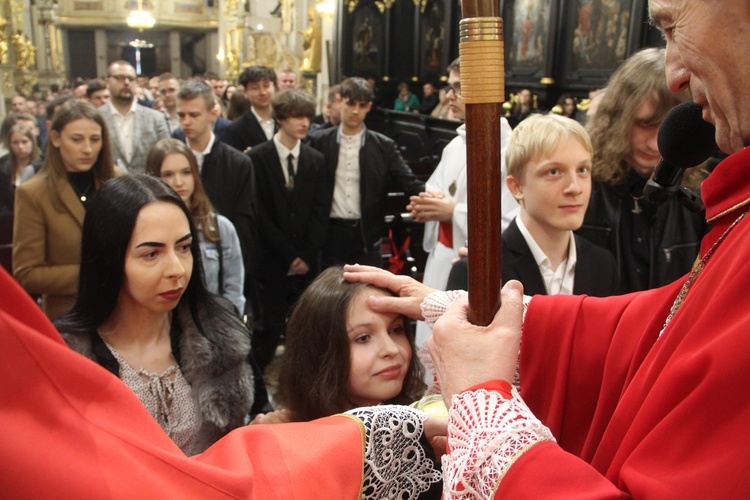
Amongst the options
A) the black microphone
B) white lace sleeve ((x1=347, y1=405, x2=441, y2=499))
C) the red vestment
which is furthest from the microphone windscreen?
white lace sleeve ((x1=347, y1=405, x2=441, y2=499))

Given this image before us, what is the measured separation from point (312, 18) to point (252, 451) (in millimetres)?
18395

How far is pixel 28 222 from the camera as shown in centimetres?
290

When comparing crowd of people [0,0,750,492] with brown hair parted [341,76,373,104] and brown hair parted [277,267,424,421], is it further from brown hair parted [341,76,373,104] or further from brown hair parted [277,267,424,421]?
brown hair parted [341,76,373,104]

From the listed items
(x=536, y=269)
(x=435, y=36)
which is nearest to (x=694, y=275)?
(x=536, y=269)

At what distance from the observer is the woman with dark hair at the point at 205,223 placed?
3.06 meters

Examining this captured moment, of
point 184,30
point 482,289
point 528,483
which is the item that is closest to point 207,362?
point 482,289

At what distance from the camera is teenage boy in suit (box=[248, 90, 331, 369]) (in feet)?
14.5

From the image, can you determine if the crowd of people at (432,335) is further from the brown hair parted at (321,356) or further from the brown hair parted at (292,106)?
the brown hair parted at (292,106)

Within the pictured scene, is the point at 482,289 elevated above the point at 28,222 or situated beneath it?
elevated above

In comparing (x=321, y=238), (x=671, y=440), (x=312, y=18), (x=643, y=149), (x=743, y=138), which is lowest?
(x=321, y=238)

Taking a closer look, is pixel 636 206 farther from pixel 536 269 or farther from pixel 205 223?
pixel 205 223

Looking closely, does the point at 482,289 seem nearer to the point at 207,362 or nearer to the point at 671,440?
the point at 671,440

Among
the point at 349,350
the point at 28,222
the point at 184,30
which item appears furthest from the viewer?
the point at 184,30

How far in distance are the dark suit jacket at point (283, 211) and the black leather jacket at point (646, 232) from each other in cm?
241
